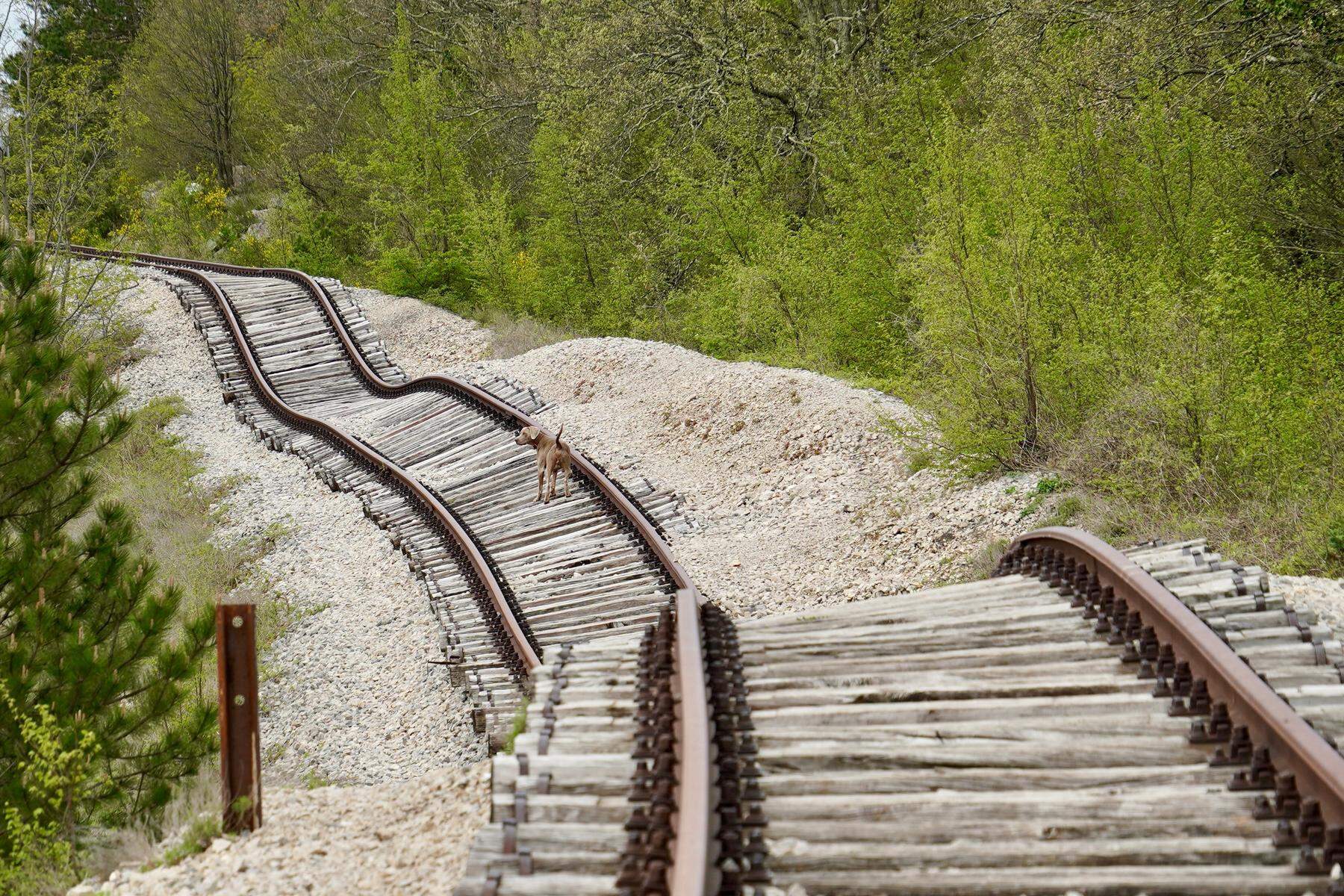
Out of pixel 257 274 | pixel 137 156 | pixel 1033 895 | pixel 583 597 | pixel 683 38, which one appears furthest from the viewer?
pixel 137 156

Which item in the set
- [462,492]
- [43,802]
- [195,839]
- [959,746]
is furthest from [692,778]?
[462,492]

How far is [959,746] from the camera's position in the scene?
13.3 ft

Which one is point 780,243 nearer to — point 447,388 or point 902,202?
point 902,202

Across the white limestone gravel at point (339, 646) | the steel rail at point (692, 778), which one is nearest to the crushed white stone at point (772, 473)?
the white limestone gravel at point (339, 646)

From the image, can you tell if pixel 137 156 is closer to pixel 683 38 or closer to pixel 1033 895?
pixel 683 38

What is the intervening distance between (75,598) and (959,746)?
573 cm

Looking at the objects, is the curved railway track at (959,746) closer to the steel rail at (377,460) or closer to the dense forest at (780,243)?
the steel rail at (377,460)

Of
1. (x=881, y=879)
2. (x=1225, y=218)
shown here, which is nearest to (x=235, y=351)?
(x=1225, y=218)

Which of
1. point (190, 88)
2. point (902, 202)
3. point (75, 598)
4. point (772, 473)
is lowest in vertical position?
point (75, 598)

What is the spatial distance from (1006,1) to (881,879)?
56.4 feet

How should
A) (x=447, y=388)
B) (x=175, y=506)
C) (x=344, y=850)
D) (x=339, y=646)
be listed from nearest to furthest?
(x=344, y=850) < (x=339, y=646) < (x=175, y=506) < (x=447, y=388)

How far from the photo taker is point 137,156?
126 ft

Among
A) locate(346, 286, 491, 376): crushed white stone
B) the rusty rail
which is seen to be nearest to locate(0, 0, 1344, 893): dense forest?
locate(346, 286, 491, 376): crushed white stone

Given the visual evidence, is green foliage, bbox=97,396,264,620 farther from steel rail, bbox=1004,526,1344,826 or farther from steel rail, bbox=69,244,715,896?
steel rail, bbox=1004,526,1344,826
